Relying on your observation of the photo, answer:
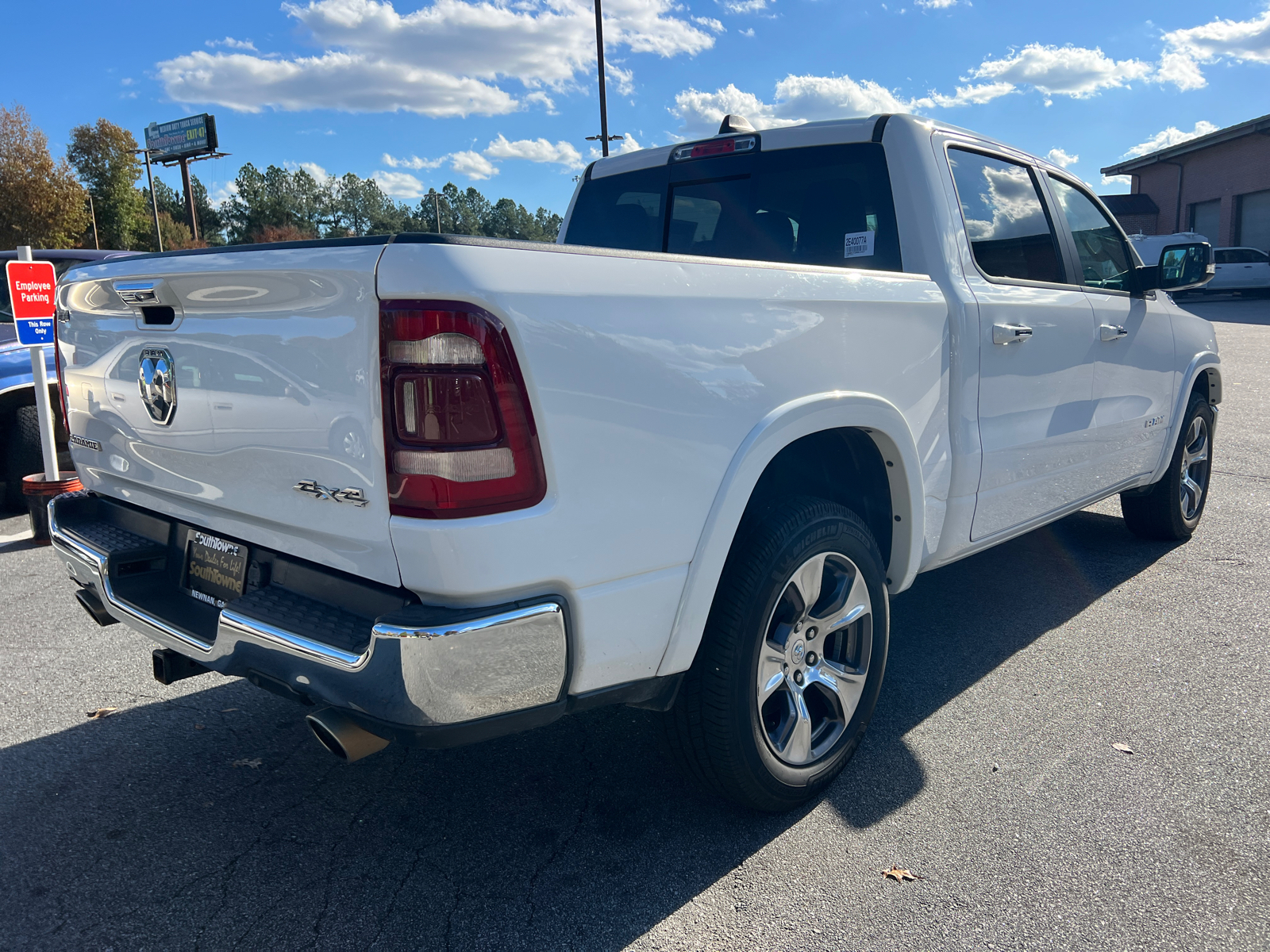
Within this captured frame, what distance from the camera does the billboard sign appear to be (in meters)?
71.4

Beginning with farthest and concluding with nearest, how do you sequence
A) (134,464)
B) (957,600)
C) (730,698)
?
(957,600)
(134,464)
(730,698)

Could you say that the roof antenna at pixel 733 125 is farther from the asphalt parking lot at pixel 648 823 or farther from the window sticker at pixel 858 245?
the asphalt parking lot at pixel 648 823

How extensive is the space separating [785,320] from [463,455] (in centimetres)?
101

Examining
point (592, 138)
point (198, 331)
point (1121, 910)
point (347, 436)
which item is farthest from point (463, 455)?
point (592, 138)

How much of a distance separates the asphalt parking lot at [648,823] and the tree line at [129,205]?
262 cm

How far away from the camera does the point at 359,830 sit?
2648mm

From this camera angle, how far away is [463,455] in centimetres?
183

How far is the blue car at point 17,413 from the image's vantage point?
6414mm

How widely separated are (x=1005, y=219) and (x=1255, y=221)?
116 ft

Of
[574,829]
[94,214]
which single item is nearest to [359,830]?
[574,829]

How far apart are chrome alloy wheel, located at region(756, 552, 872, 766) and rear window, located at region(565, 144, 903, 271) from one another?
1135 millimetres

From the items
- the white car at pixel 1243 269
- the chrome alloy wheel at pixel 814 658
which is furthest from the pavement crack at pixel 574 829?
the white car at pixel 1243 269

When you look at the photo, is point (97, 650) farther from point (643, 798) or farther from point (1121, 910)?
point (1121, 910)

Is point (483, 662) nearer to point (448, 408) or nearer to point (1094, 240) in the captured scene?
point (448, 408)
